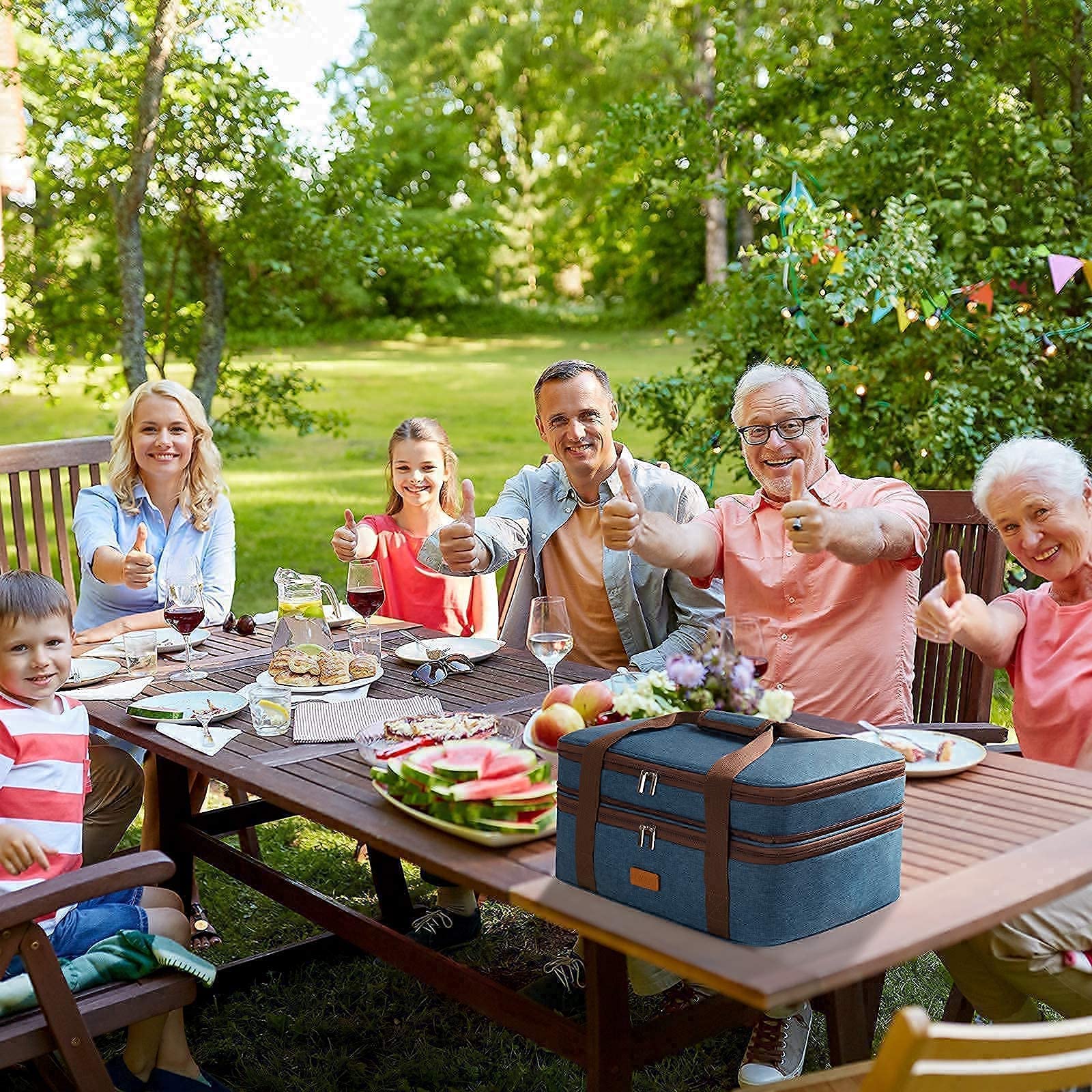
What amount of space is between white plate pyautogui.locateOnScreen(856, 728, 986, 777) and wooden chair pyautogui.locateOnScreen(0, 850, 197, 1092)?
4.02 feet

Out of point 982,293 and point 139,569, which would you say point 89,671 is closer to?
point 139,569

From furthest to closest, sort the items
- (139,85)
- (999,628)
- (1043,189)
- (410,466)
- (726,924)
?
(139,85), (1043,189), (410,466), (999,628), (726,924)

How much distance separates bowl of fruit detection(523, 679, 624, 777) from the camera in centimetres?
209

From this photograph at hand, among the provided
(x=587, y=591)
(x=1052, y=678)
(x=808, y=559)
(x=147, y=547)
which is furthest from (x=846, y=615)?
(x=147, y=547)

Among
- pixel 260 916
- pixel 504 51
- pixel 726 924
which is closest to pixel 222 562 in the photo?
pixel 260 916

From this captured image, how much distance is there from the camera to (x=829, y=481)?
Result: 3092mm

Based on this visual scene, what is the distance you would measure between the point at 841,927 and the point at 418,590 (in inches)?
97.2

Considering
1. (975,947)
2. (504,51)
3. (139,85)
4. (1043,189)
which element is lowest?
(975,947)

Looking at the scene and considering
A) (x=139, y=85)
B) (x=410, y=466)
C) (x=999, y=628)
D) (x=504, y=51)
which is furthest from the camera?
(x=504, y=51)

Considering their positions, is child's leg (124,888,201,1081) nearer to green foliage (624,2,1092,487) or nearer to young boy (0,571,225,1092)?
young boy (0,571,225,1092)

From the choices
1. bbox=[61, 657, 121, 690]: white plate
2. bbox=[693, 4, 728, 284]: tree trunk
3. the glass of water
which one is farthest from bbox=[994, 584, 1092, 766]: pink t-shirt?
bbox=[693, 4, 728, 284]: tree trunk

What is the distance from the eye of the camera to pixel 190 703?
2.62 m

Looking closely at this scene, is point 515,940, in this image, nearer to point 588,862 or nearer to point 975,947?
point 975,947

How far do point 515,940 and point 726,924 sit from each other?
6.44 ft
